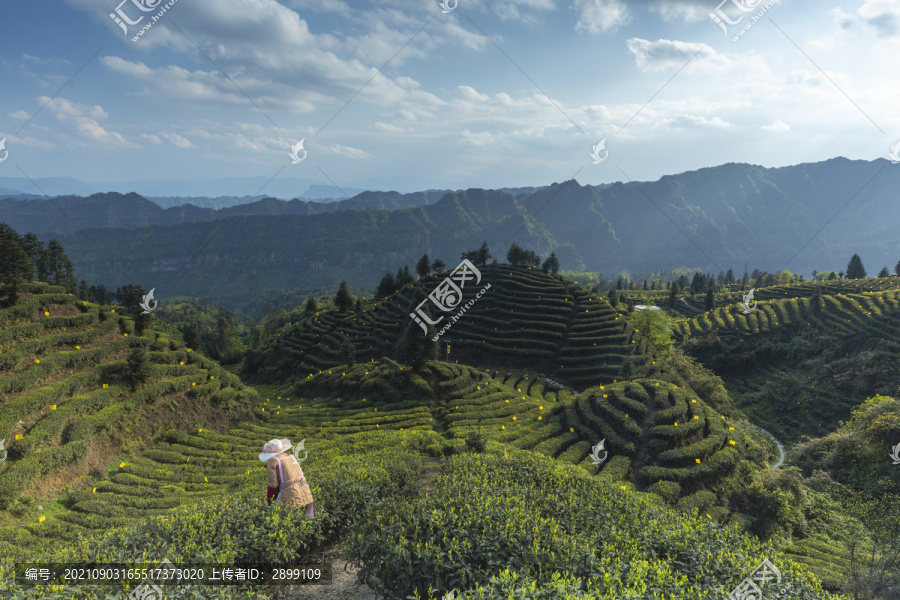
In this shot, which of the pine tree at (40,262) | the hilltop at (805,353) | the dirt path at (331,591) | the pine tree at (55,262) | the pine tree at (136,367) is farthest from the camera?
the pine tree at (55,262)

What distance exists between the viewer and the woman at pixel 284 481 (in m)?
9.10

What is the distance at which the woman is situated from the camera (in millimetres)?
9102

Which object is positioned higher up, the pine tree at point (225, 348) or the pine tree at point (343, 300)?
the pine tree at point (343, 300)

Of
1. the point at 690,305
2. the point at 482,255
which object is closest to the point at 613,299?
the point at 482,255

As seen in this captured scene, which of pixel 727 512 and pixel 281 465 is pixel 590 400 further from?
pixel 281 465

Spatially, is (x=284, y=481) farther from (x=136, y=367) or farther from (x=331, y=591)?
(x=136, y=367)

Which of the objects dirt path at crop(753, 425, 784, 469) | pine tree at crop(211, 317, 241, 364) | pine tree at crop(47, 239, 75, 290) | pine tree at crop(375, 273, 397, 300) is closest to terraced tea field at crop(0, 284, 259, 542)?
pine tree at crop(47, 239, 75, 290)

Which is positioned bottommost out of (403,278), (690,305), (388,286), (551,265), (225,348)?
(225,348)

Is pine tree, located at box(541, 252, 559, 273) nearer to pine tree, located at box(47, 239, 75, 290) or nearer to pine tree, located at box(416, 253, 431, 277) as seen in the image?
pine tree, located at box(416, 253, 431, 277)

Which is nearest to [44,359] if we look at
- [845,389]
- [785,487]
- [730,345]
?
[785,487]

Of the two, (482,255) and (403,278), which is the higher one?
(482,255)

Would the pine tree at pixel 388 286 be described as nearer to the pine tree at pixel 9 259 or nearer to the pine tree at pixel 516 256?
the pine tree at pixel 516 256

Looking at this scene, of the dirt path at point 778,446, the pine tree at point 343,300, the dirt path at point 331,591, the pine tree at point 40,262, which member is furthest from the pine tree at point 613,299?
the pine tree at point 40,262

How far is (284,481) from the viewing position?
9.27 metres
